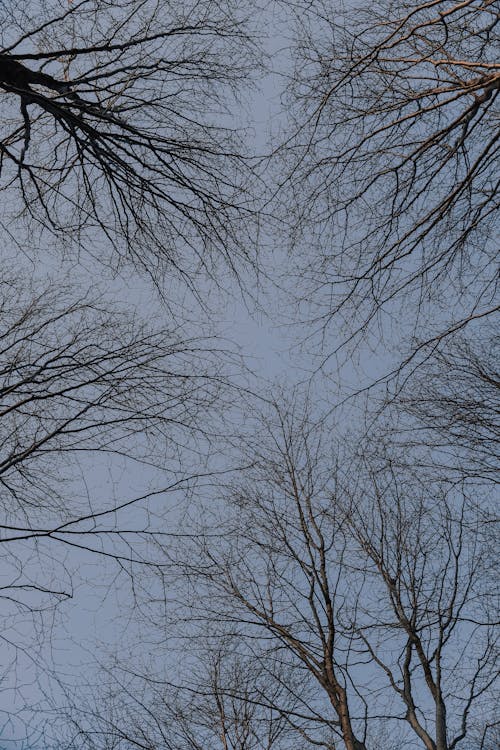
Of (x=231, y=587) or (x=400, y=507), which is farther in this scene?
(x=400, y=507)

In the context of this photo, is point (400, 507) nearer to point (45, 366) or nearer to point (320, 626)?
point (320, 626)

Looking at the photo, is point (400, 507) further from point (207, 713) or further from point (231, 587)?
point (207, 713)

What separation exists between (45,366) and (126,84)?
6.51 ft

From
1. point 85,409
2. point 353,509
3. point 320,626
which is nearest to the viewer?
point 85,409

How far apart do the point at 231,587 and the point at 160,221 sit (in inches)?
151

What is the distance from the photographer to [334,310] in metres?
4.36

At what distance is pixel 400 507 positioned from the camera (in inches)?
279

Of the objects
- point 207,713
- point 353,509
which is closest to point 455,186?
point 353,509

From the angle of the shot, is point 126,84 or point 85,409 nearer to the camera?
point 85,409

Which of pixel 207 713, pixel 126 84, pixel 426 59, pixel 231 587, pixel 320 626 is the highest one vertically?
pixel 126 84

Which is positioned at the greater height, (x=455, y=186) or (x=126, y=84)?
(x=126, y=84)

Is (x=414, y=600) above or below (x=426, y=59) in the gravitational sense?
below

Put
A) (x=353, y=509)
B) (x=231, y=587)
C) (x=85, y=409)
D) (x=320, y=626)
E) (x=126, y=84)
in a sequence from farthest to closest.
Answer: (x=353, y=509) < (x=231, y=587) < (x=320, y=626) < (x=126, y=84) < (x=85, y=409)

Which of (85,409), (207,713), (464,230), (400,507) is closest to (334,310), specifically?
(464,230)
